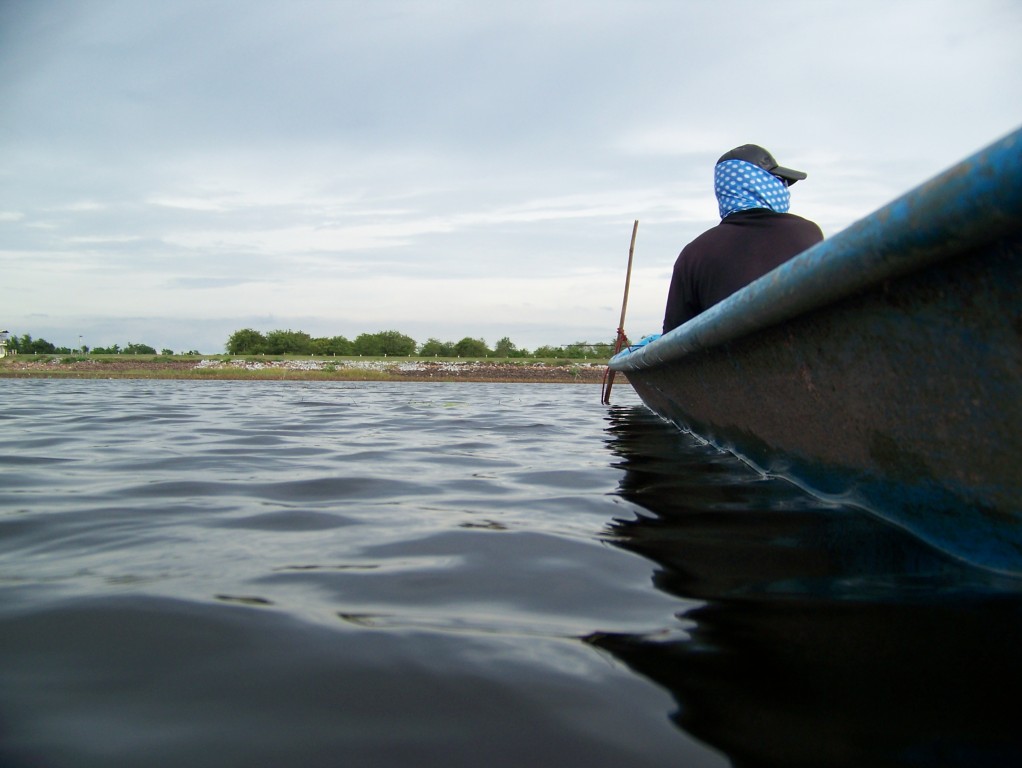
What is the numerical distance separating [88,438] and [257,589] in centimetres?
378

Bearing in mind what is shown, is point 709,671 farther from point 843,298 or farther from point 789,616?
point 843,298

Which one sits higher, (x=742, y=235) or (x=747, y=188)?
(x=747, y=188)

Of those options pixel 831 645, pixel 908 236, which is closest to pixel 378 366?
pixel 908 236

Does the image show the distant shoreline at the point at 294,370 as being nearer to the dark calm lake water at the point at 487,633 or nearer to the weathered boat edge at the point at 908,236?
the dark calm lake water at the point at 487,633

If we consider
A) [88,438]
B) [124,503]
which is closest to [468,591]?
[124,503]

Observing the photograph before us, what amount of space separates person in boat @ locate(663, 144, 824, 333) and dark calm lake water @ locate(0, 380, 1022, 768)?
1421 millimetres

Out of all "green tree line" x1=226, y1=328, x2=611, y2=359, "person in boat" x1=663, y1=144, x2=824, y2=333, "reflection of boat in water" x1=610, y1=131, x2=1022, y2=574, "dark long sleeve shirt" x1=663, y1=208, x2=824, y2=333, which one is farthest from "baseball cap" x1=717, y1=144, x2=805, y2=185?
"green tree line" x1=226, y1=328, x2=611, y2=359

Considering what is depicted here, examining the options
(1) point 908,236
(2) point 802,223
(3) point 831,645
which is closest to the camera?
(3) point 831,645

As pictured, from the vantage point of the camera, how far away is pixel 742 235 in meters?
3.80

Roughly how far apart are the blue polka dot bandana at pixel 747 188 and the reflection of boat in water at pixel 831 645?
7.36ft

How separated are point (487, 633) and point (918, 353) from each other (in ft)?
3.78

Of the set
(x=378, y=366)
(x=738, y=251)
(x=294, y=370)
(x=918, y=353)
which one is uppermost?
(x=738, y=251)

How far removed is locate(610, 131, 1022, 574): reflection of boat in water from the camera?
1283mm

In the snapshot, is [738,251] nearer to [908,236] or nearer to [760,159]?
[760,159]
